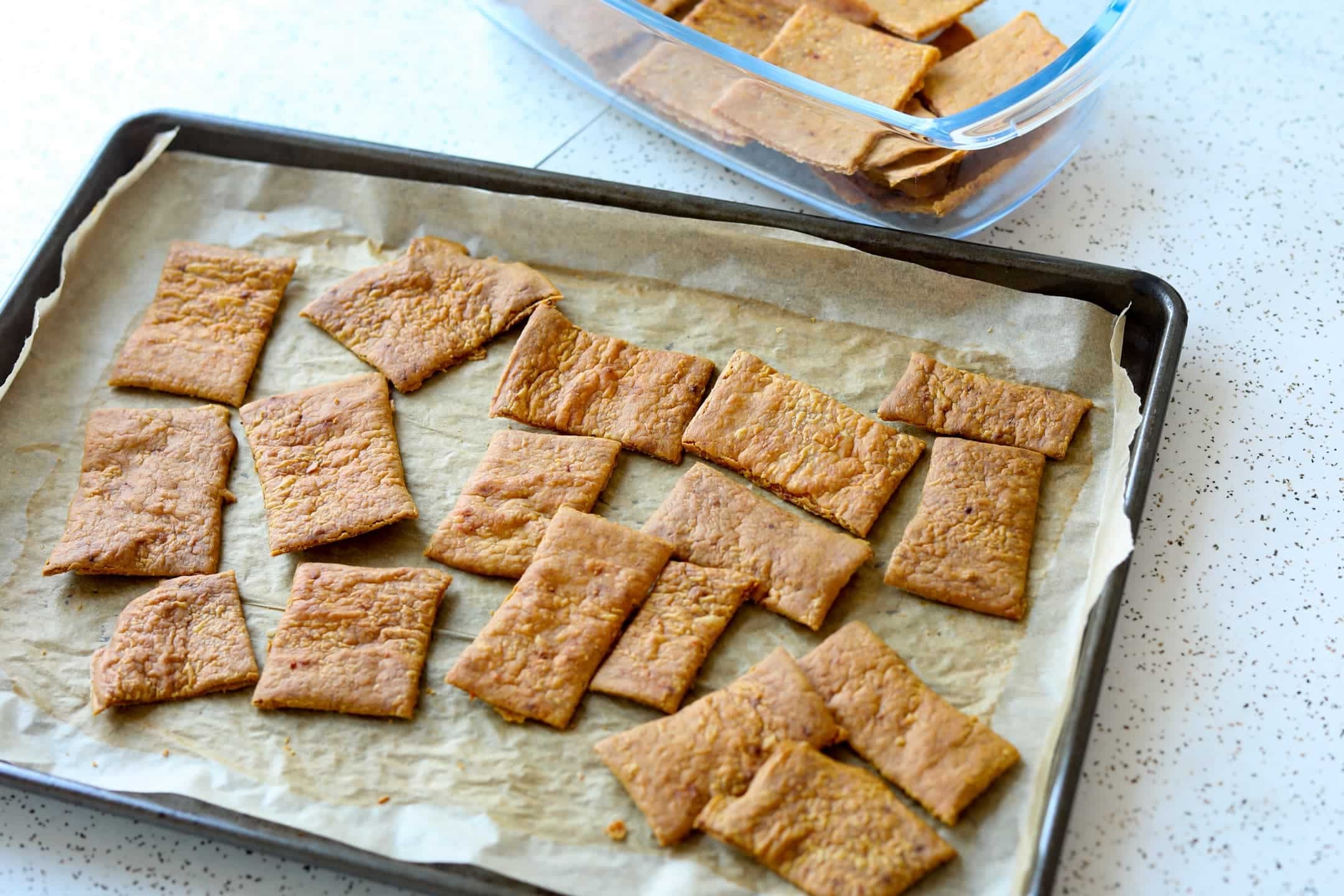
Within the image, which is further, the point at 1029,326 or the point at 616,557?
the point at 1029,326

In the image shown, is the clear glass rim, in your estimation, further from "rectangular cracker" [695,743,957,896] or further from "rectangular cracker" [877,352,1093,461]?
"rectangular cracker" [695,743,957,896]

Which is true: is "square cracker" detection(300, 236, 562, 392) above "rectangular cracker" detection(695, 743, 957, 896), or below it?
above

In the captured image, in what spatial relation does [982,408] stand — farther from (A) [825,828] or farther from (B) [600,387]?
(A) [825,828]

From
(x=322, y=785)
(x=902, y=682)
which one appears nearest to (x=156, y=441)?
(x=322, y=785)

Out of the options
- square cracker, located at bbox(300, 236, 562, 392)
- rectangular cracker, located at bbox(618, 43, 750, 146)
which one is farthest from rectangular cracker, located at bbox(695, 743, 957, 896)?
rectangular cracker, located at bbox(618, 43, 750, 146)

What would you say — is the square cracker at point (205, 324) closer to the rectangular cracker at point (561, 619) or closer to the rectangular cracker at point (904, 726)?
the rectangular cracker at point (561, 619)

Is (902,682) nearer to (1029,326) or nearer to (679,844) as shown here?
(679,844)
